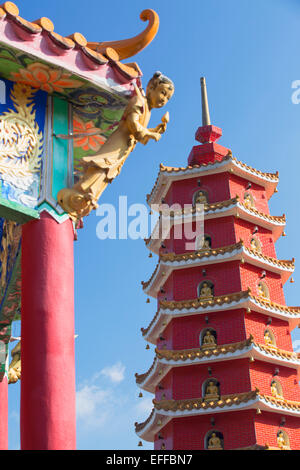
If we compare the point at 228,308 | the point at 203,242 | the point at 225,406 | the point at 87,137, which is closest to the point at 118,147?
the point at 87,137

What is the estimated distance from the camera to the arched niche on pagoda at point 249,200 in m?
32.8

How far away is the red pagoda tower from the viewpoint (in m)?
27.0

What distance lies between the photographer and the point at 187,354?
28.2 meters

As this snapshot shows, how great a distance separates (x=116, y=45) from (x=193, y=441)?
70.9 feet

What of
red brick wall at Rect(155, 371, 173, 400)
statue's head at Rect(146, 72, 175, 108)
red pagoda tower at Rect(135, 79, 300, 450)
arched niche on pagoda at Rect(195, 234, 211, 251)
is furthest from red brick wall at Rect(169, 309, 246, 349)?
statue's head at Rect(146, 72, 175, 108)

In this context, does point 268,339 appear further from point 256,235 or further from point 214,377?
point 256,235

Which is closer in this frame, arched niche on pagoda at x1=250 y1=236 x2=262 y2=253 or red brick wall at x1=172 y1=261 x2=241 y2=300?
red brick wall at x1=172 y1=261 x2=241 y2=300

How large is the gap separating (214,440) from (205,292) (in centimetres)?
623

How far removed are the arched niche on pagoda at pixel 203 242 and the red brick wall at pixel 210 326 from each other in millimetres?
3142

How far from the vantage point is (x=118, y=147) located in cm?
746

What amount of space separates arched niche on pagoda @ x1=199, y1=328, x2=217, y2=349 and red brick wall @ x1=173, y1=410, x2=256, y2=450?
2.81 m

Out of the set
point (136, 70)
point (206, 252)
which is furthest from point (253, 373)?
point (136, 70)

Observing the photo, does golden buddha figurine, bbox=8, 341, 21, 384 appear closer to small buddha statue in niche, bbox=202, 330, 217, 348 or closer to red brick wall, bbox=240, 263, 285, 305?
small buddha statue in niche, bbox=202, 330, 217, 348

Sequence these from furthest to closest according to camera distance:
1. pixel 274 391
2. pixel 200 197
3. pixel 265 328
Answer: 1. pixel 200 197
2. pixel 265 328
3. pixel 274 391
